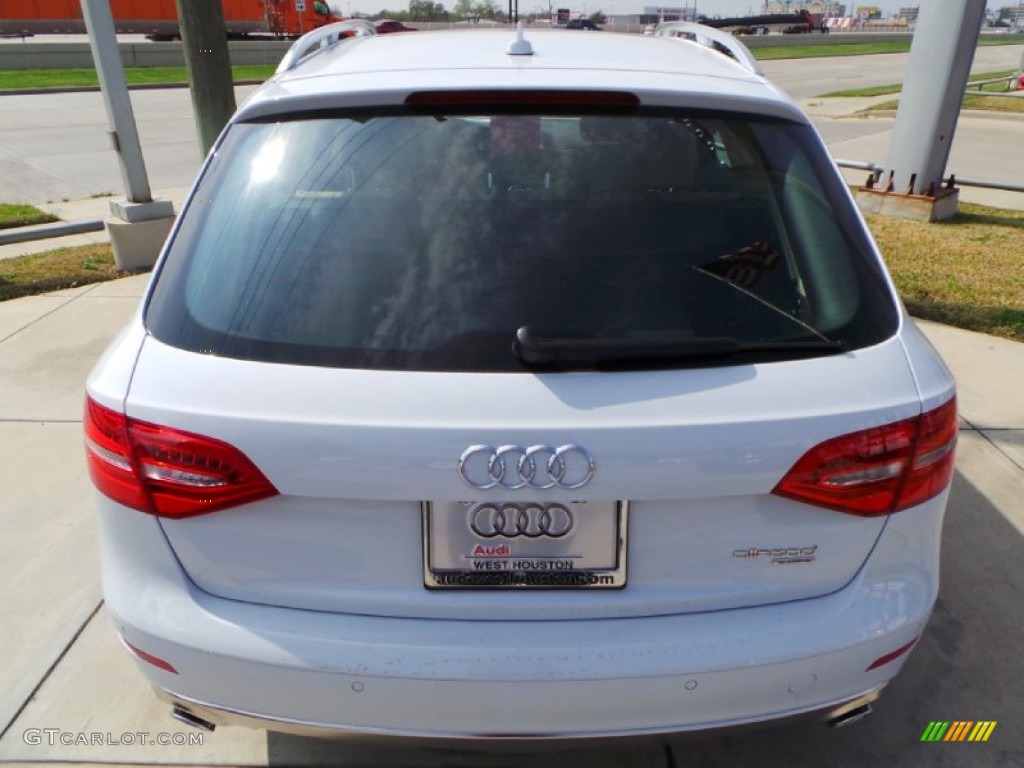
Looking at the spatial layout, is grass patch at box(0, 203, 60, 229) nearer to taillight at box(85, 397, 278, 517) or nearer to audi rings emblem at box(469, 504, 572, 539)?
taillight at box(85, 397, 278, 517)

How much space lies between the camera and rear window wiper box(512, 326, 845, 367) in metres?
1.69

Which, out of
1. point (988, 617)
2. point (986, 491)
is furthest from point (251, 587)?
point (986, 491)

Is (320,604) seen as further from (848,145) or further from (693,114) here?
(848,145)

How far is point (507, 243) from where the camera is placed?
186 cm

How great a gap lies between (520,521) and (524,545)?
0.06 m

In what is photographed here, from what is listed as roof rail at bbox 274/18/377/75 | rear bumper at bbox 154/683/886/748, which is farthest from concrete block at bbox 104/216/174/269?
rear bumper at bbox 154/683/886/748

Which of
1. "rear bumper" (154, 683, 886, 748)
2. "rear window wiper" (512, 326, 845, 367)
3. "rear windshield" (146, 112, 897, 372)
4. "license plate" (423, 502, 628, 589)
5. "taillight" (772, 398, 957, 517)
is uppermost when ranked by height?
"rear windshield" (146, 112, 897, 372)

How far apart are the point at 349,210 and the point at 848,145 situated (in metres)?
13.0

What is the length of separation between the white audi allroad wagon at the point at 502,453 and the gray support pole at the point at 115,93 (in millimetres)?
5346

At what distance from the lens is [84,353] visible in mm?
5059

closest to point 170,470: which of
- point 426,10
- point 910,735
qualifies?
point 910,735

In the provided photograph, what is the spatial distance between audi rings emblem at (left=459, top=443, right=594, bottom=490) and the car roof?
881 millimetres

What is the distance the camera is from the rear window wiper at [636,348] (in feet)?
5.55

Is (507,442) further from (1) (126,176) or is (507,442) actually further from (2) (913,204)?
(2) (913,204)
